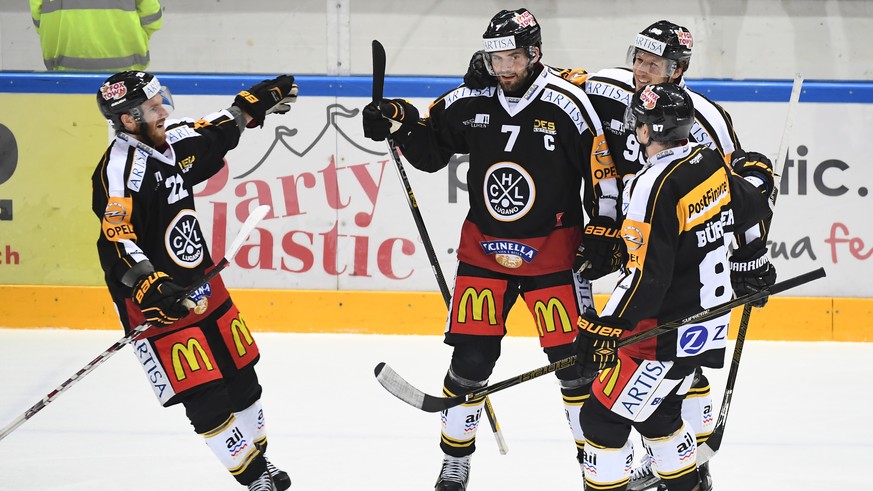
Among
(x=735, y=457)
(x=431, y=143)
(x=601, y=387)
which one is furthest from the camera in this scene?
(x=735, y=457)

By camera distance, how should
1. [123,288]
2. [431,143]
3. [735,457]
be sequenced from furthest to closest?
1. [735,457]
2. [431,143]
3. [123,288]

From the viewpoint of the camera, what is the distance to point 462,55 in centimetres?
649

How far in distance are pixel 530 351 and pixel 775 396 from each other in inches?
45.2

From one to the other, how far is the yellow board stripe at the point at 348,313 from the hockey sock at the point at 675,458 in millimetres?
2431

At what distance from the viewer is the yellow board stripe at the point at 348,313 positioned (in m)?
5.42

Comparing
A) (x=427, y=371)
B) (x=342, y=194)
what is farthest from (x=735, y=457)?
(x=342, y=194)

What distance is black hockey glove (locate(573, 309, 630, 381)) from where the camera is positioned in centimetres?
274

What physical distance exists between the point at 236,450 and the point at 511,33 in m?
1.40

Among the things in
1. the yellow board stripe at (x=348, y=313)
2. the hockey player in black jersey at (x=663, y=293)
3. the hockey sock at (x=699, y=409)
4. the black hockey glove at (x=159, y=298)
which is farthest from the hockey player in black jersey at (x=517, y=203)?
the yellow board stripe at (x=348, y=313)

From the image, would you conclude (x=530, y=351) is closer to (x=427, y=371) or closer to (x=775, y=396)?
(x=427, y=371)

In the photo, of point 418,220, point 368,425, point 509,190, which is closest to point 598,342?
point 509,190

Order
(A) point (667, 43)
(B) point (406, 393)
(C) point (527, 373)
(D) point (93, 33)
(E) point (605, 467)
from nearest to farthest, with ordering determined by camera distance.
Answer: (E) point (605, 467), (C) point (527, 373), (B) point (406, 393), (A) point (667, 43), (D) point (93, 33)

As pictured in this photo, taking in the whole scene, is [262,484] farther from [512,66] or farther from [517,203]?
[512,66]

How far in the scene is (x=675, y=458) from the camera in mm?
3014
